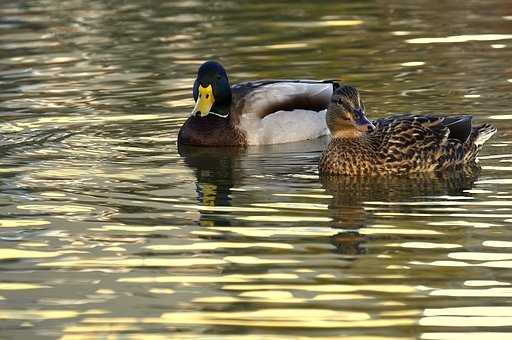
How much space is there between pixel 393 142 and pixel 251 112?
9.70 feet

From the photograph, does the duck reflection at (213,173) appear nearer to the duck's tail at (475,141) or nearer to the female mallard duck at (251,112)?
the female mallard duck at (251,112)

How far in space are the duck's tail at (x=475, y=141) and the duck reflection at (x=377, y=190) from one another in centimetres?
12

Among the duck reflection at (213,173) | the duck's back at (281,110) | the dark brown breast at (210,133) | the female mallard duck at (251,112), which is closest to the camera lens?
the duck reflection at (213,173)

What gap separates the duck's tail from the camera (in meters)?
12.9

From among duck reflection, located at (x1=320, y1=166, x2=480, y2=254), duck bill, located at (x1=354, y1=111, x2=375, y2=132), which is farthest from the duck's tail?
duck bill, located at (x1=354, y1=111, x2=375, y2=132)

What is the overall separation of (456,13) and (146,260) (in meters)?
13.3

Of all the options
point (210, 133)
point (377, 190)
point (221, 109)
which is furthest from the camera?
point (221, 109)

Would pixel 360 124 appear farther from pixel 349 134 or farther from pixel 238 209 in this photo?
pixel 238 209

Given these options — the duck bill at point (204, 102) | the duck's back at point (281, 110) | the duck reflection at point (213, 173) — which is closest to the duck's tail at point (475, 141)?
the duck reflection at point (213, 173)

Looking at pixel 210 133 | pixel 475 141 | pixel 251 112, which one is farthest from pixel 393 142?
pixel 251 112

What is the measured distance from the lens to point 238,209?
455 inches

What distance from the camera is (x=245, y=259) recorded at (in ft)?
32.7

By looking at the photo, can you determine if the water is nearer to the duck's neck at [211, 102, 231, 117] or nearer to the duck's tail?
the duck's tail

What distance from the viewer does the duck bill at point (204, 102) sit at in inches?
601
